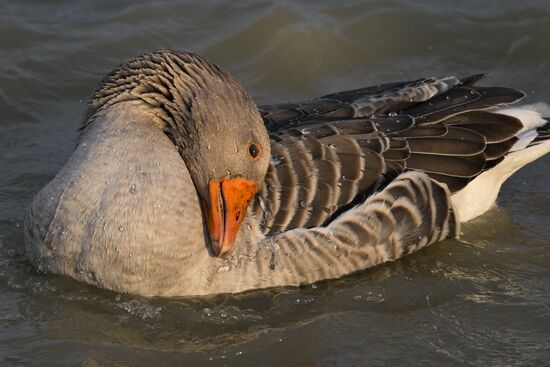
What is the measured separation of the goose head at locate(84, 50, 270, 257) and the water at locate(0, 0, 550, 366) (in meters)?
0.65

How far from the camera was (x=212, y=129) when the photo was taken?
21.7 feet

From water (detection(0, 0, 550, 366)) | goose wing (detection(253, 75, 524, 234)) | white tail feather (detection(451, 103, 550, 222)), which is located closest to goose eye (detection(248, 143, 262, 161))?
goose wing (detection(253, 75, 524, 234))

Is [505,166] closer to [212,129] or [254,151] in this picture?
[254,151]

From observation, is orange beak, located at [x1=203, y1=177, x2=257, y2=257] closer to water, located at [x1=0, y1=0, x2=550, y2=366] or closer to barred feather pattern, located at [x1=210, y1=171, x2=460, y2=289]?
barred feather pattern, located at [x1=210, y1=171, x2=460, y2=289]

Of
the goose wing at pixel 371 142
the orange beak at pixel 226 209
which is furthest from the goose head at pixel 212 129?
the goose wing at pixel 371 142

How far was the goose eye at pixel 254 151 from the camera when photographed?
6595 millimetres

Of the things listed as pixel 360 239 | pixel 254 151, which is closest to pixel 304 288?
pixel 360 239

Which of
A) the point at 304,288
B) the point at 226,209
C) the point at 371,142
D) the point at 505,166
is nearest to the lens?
the point at 226,209

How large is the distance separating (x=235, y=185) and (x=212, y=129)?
394 mm

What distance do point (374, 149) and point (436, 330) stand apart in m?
1.44

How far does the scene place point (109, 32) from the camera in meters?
11.2

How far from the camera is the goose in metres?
6.46

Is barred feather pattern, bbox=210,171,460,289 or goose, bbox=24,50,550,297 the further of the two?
barred feather pattern, bbox=210,171,460,289

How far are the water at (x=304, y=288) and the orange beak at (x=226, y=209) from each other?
1.53ft
